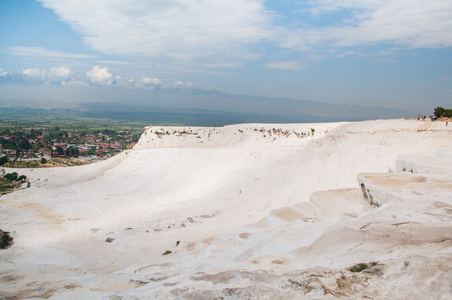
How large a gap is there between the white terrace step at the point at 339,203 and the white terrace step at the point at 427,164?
7.91ft

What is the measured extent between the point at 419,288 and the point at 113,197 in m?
18.4

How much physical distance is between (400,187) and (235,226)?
6.62 metres

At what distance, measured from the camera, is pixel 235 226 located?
13.1m

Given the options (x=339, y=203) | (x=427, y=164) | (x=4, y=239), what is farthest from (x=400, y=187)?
(x=4, y=239)

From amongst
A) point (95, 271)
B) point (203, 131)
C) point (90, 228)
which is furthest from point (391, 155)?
point (203, 131)

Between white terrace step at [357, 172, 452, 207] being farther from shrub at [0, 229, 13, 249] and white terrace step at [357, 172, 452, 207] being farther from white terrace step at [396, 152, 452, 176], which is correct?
shrub at [0, 229, 13, 249]

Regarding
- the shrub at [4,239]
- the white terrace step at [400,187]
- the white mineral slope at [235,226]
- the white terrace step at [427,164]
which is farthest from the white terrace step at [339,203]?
the shrub at [4,239]

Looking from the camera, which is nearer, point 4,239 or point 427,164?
point 427,164

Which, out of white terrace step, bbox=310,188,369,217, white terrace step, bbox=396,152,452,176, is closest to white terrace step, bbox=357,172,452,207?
white terrace step, bbox=310,188,369,217

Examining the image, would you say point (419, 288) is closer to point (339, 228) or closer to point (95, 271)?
point (339, 228)

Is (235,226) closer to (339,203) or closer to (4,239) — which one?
(339,203)

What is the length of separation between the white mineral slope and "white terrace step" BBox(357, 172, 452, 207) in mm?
485

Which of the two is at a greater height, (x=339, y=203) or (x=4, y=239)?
(x=339, y=203)

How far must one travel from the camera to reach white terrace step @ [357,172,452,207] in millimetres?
9234
